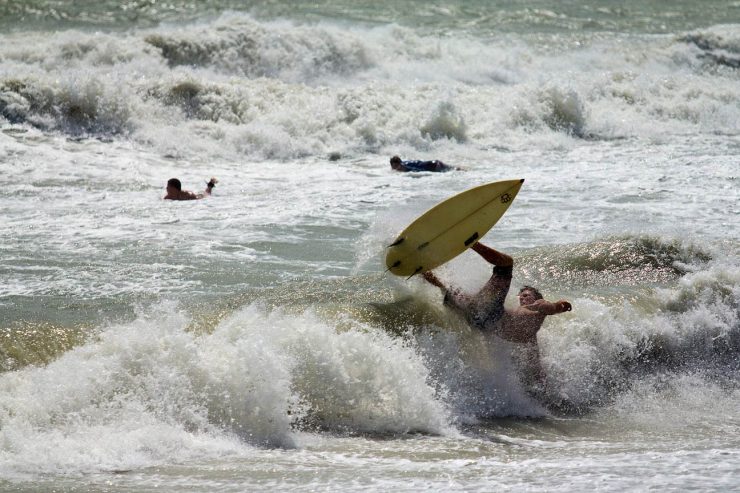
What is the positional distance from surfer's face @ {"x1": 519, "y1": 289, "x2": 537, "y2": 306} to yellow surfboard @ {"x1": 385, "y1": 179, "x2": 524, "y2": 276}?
1.77 ft

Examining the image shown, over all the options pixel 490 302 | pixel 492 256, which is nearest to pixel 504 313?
pixel 490 302

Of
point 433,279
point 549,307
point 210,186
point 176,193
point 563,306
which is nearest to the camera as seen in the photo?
point 563,306

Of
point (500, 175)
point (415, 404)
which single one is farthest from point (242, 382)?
point (500, 175)

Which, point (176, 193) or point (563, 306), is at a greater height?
point (563, 306)

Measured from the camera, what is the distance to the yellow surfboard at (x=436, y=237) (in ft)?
25.6

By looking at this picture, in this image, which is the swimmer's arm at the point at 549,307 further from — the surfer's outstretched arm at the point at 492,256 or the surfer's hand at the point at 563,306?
the surfer's outstretched arm at the point at 492,256

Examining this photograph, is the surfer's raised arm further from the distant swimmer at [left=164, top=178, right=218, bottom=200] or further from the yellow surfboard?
the distant swimmer at [left=164, top=178, right=218, bottom=200]

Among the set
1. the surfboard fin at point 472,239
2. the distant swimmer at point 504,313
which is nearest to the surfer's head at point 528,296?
the distant swimmer at point 504,313

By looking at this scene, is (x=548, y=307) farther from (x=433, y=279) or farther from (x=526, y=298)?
(x=433, y=279)

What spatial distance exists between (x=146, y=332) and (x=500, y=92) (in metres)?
13.7

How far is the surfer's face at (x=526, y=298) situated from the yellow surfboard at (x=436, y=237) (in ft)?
1.77

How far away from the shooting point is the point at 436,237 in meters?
7.81

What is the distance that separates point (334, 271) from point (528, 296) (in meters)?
2.35

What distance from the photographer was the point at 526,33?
2423 cm
